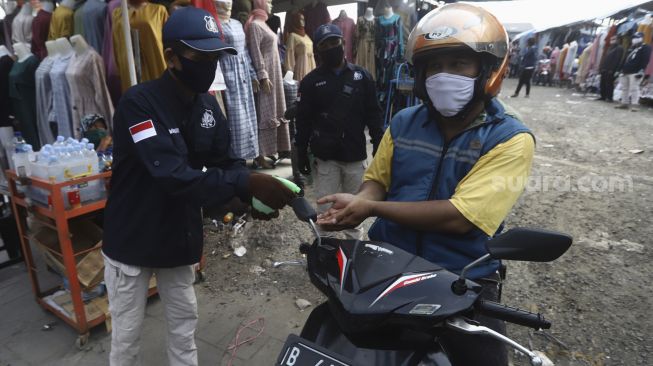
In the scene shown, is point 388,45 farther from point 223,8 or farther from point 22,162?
point 22,162

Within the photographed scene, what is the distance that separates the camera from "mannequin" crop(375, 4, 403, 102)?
6.93 metres

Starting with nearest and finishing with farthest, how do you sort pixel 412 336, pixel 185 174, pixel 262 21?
pixel 412 336, pixel 185 174, pixel 262 21

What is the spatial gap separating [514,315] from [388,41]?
21.8ft

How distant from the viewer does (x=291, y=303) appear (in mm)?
3414

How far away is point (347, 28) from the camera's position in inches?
281

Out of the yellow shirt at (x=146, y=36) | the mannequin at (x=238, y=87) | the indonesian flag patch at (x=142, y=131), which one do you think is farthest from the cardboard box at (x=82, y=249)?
the mannequin at (x=238, y=87)

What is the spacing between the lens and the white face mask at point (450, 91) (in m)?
1.52

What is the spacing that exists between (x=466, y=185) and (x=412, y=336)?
1.98 feet

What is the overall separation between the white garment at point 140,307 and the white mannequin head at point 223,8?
10.8ft

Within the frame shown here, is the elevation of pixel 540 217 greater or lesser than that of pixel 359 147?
lesser

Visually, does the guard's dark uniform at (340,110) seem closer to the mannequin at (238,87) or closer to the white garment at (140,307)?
the mannequin at (238,87)

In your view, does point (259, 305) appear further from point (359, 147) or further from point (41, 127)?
point (41, 127)

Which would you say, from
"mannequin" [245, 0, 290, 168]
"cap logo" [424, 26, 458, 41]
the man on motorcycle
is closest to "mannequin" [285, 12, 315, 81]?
"mannequin" [245, 0, 290, 168]

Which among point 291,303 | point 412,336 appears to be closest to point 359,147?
point 291,303
